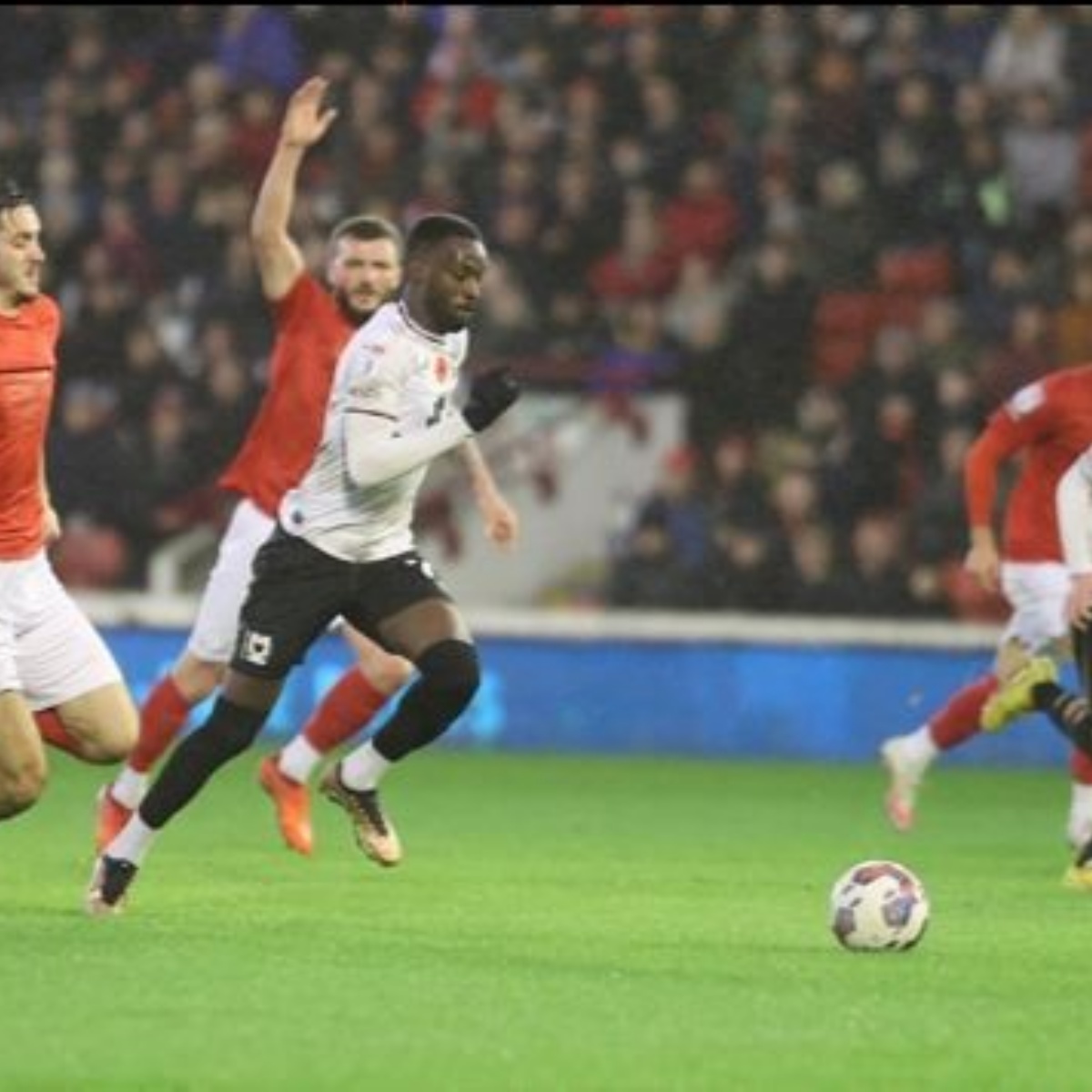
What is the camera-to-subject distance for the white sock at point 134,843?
10.0m

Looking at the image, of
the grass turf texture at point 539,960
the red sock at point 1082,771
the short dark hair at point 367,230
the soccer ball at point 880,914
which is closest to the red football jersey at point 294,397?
the short dark hair at point 367,230

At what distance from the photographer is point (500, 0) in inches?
856

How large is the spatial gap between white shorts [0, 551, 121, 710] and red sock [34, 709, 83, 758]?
82 mm

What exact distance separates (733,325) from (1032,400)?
7.13 metres

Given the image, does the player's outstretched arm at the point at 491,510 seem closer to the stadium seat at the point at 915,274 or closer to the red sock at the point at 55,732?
the red sock at the point at 55,732

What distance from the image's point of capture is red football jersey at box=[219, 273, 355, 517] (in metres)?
12.4

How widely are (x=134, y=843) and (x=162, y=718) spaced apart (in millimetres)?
2516

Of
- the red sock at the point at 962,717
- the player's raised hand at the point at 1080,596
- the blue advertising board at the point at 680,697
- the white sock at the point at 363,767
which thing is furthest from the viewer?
the blue advertising board at the point at 680,697

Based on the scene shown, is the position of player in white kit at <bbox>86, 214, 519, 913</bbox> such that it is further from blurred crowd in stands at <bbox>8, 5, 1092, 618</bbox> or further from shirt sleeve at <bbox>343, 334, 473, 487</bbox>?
blurred crowd in stands at <bbox>8, 5, 1092, 618</bbox>

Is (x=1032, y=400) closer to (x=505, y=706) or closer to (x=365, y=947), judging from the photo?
(x=365, y=947)

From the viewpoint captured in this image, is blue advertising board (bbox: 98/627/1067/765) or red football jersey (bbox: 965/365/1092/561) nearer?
red football jersey (bbox: 965/365/1092/561)

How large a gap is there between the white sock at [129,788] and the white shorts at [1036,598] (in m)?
3.23

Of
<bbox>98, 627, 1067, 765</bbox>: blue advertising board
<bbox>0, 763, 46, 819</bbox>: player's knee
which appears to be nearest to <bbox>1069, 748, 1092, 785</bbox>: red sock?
<bbox>0, 763, 46, 819</bbox>: player's knee

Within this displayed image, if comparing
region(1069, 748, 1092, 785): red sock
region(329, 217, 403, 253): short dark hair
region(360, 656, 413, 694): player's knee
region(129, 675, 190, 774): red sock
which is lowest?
region(129, 675, 190, 774): red sock
